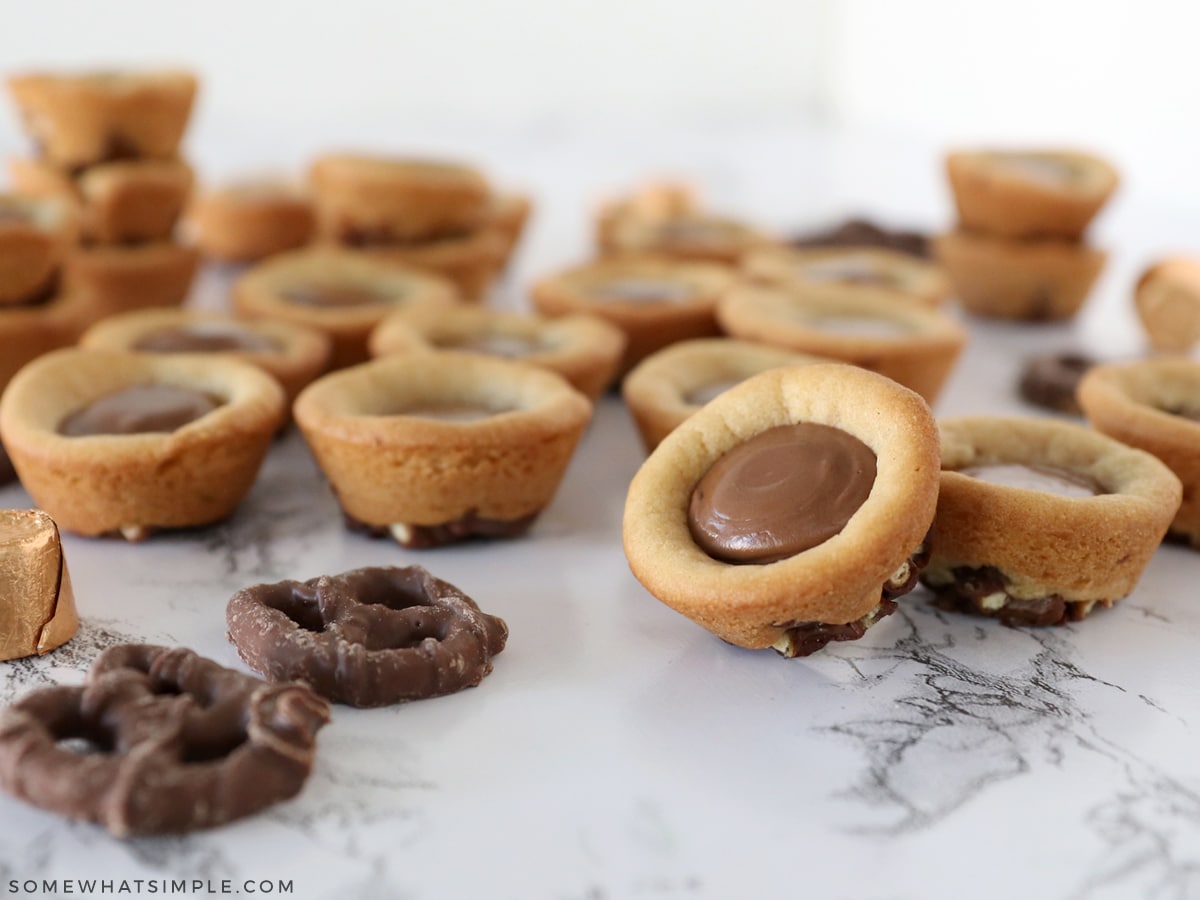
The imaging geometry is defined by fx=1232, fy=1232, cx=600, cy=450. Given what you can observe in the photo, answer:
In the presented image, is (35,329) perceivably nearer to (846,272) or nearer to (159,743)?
(159,743)

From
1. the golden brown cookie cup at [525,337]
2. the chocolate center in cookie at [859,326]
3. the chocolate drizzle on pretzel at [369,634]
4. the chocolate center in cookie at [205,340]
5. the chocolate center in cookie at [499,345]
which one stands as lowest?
the chocolate drizzle on pretzel at [369,634]

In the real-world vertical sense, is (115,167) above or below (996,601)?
above

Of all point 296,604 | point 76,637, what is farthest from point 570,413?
point 76,637

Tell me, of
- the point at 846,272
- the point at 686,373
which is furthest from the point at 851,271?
the point at 686,373

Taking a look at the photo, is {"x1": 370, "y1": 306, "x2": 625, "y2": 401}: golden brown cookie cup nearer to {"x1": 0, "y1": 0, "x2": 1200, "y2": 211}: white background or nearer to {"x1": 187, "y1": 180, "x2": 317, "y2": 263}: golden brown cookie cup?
{"x1": 187, "y1": 180, "x2": 317, "y2": 263}: golden brown cookie cup

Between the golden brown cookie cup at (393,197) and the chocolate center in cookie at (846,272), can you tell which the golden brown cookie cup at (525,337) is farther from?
the chocolate center in cookie at (846,272)

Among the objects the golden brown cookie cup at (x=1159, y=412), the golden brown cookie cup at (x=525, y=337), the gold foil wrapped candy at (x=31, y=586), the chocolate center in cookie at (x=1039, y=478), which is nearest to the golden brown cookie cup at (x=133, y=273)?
the golden brown cookie cup at (x=525, y=337)
